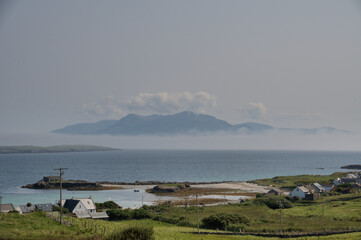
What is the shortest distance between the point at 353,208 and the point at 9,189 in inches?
3512

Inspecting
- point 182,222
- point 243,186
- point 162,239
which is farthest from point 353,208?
point 243,186

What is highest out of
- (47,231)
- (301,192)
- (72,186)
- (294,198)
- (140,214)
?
(47,231)

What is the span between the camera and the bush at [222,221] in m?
50.4

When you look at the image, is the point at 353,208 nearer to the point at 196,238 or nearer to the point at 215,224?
the point at 215,224

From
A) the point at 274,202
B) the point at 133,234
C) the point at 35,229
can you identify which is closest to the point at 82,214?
the point at 35,229

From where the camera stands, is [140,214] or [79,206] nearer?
[140,214]

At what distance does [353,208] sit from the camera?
62875 mm

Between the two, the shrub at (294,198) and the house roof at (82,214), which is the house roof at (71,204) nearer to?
the house roof at (82,214)

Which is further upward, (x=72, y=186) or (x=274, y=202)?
(x=274, y=202)

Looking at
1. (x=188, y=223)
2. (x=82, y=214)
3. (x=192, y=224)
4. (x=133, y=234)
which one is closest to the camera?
(x=133, y=234)

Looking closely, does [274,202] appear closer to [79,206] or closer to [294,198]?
[294,198]

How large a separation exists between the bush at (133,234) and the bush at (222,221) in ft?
65.5

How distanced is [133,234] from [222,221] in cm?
2158

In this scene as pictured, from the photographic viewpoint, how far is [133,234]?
31297 millimetres
